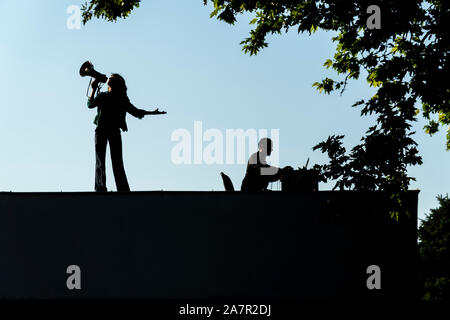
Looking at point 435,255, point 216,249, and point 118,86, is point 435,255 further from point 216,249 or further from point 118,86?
point 118,86

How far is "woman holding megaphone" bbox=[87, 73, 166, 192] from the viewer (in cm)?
1149

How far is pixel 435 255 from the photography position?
38.6m

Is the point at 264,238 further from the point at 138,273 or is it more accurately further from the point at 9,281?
the point at 9,281

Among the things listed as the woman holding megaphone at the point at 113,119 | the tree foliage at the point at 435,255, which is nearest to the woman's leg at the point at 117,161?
the woman holding megaphone at the point at 113,119

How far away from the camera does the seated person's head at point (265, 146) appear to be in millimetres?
11141

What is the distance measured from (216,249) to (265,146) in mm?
2259

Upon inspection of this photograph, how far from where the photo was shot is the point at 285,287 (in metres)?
10.2

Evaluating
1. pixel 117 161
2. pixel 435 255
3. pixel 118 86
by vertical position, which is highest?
pixel 118 86

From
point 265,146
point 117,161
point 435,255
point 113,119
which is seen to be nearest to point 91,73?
point 113,119

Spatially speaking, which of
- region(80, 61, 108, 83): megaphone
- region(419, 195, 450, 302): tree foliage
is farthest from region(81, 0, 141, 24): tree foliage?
region(419, 195, 450, 302): tree foliage

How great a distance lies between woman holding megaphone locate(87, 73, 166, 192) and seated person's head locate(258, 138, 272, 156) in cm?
203

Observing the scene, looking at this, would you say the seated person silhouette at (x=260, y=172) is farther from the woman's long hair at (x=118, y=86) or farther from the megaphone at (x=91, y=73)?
the megaphone at (x=91, y=73)

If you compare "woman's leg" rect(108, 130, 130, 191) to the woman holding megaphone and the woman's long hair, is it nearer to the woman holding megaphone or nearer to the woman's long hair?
the woman holding megaphone
